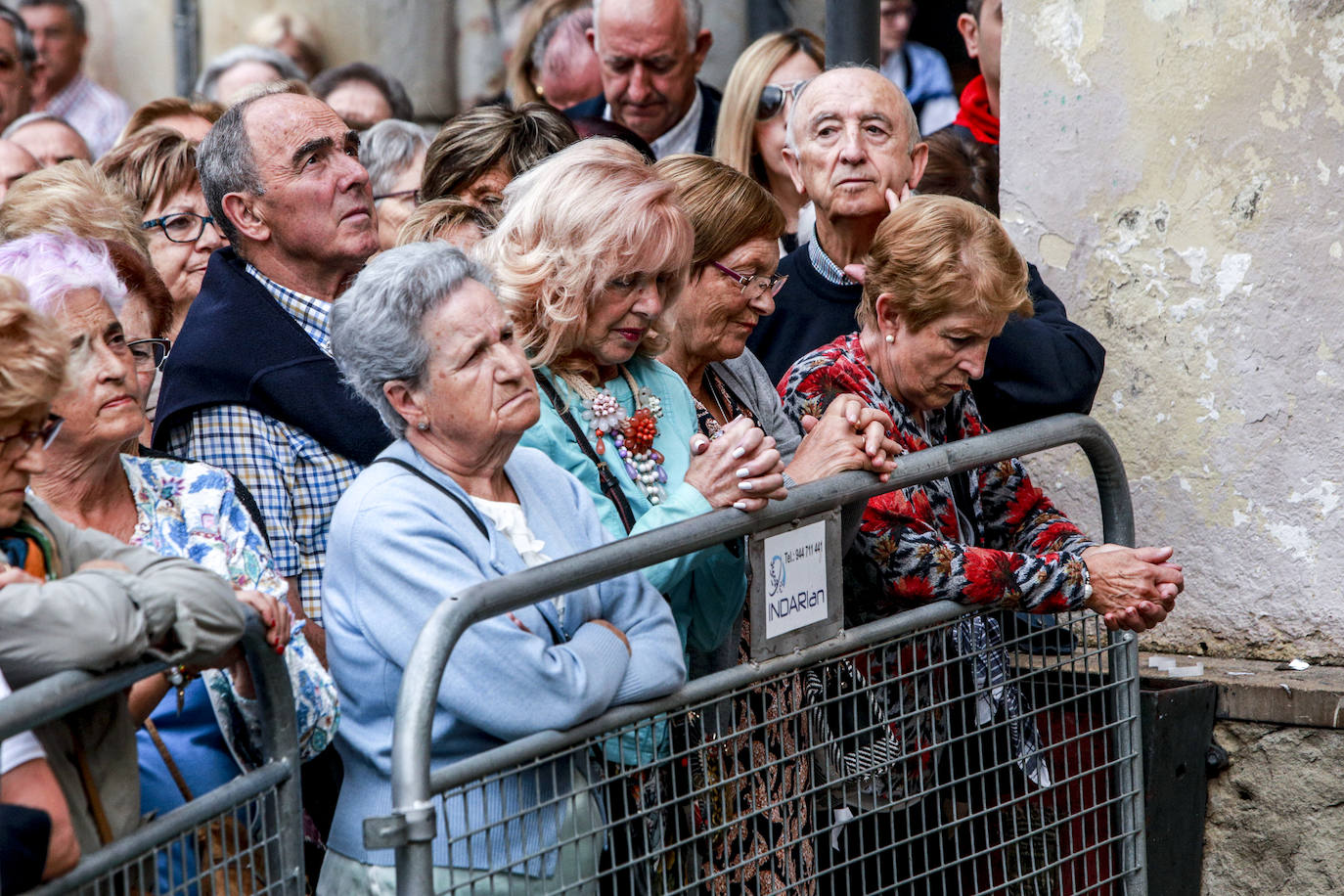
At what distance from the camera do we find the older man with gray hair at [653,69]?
17.2 ft

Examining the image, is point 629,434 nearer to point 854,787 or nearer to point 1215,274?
point 854,787

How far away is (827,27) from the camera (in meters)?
4.57

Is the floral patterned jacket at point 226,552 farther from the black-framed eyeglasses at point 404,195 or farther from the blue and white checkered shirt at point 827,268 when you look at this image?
the black-framed eyeglasses at point 404,195

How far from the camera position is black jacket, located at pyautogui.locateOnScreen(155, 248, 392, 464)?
293 centimetres

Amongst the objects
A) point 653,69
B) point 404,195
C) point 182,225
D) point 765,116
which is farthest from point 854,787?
point 653,69

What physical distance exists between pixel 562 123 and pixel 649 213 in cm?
118

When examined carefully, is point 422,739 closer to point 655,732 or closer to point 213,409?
point 655,732

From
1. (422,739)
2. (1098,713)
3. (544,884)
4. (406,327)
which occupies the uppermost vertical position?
(406,327)

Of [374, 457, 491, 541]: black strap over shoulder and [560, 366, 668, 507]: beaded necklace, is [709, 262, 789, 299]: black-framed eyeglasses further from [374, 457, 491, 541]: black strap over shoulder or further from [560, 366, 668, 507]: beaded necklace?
[374, 457, 491, 541]: black strap over shoulder

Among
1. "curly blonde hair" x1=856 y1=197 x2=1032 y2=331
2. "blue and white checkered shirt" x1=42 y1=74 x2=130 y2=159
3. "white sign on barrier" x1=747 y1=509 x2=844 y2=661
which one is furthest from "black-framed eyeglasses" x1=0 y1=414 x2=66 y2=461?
"blue and white checkered shirt" x1=42 y1=74 x2=130 y2=159

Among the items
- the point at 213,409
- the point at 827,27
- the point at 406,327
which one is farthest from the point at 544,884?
the point at 827,27

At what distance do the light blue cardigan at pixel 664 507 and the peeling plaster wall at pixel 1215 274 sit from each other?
153 cm

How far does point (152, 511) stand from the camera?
8.27 feet

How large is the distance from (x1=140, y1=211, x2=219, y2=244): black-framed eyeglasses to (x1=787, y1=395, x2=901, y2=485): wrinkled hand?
178cm
